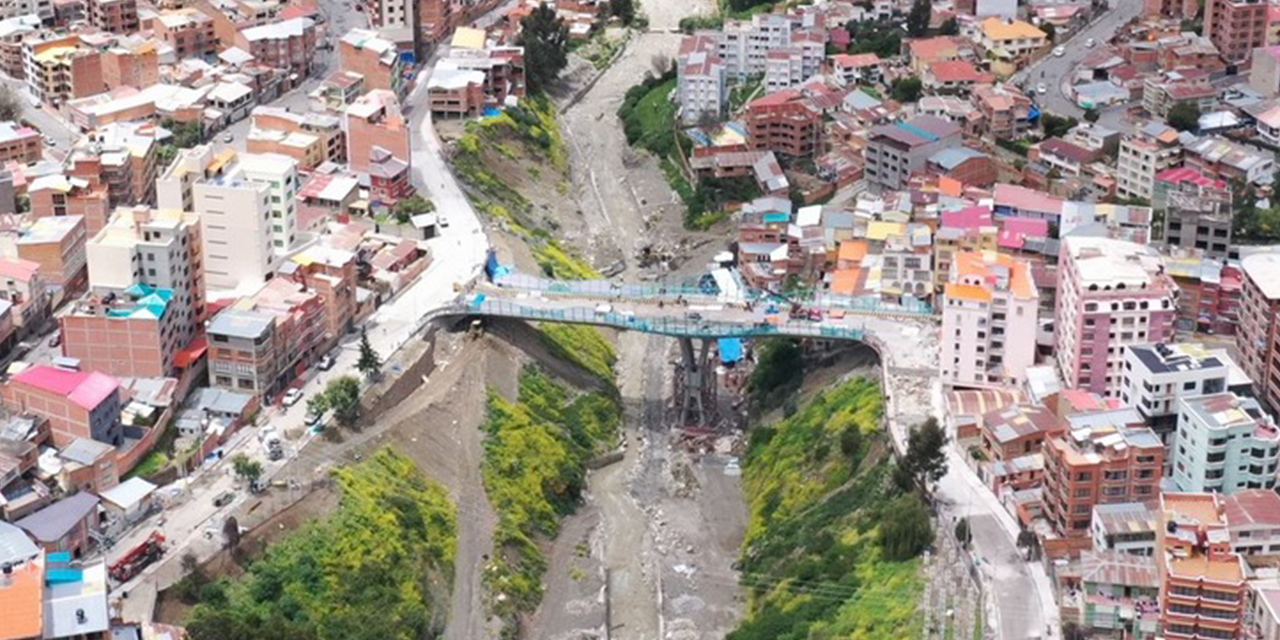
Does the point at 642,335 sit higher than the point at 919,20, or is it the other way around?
the point at 919,20

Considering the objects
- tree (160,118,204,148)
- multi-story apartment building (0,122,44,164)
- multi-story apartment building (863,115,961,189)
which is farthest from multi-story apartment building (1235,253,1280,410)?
multi-story apartment building (0,122,44,164)

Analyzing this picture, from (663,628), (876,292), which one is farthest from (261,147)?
(663,628)

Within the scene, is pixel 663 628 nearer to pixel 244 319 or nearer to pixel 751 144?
pixel 244 319

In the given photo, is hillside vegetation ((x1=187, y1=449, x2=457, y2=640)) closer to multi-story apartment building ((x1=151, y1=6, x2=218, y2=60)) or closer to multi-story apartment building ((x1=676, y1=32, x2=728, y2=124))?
multi-story apartment building ((x1=676, y1=32, x2=728, y2=124))

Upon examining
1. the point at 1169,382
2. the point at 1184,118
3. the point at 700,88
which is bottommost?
the point at 700,88

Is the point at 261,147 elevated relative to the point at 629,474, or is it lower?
elevated

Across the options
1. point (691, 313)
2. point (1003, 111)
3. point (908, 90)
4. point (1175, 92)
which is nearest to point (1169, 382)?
point (691, 313)

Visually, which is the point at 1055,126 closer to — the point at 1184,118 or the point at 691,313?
the point at 1184,118
